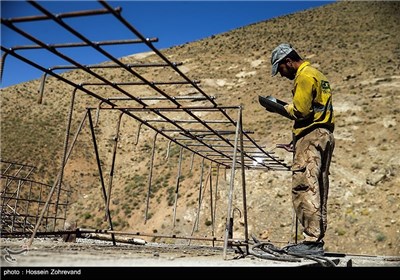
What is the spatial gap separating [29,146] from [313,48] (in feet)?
109

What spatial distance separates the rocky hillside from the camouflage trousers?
6797 mm

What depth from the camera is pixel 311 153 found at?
16.8 feet

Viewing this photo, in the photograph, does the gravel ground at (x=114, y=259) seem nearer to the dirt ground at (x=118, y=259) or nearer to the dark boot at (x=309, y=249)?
the dirt ground at (x=118, y=259)

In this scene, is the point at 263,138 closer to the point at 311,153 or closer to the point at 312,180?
the point at 311,153

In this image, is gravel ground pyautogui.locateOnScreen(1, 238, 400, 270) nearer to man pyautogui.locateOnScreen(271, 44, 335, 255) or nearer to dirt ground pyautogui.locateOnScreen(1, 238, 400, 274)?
dirt ground pyautogui.locateOnScreen(1, 238, 400, 274)

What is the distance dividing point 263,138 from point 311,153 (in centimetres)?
2348

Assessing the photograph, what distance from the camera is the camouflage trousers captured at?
16.1ft

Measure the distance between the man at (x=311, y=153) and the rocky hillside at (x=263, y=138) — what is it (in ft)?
22.3

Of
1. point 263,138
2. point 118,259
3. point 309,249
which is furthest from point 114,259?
point 263,138

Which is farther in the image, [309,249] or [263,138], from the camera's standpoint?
[263,138]

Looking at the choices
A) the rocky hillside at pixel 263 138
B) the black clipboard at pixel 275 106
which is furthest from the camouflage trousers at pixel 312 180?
the rocky hillside at pixel 263 138

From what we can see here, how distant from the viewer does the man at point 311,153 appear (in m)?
4.93

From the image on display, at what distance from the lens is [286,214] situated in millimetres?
20609
